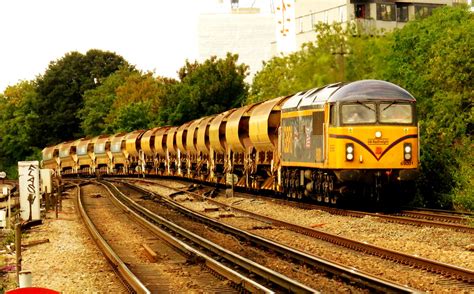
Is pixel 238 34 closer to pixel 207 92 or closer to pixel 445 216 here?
pixel 207 92

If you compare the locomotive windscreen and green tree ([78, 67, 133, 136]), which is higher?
green tree ([78, 67, 133, 136])

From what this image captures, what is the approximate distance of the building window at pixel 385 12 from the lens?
58875 millimetres

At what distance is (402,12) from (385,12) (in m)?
2.26

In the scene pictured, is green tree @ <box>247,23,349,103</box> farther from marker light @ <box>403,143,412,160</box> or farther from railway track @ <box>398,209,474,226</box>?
railway track @ <box>398,209,474,226</box>

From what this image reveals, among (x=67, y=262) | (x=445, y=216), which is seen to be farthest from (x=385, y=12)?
(x=67, y=262)

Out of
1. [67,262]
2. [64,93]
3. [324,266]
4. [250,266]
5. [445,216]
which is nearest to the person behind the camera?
[324,266]

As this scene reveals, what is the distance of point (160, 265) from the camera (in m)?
13.8

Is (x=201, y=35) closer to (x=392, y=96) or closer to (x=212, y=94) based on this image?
(x=212, y=94)

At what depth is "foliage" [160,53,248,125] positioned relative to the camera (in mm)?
72312

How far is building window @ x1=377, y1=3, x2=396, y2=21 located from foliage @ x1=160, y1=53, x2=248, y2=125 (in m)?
17.6

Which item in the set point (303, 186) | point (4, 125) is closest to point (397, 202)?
point (303, 186)

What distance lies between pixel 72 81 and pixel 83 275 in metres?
93.0

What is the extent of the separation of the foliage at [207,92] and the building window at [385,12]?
1763 centimetres

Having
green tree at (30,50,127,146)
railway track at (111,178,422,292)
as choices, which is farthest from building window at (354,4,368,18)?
green tree at (30,50,127,146)
